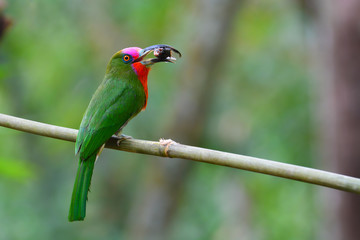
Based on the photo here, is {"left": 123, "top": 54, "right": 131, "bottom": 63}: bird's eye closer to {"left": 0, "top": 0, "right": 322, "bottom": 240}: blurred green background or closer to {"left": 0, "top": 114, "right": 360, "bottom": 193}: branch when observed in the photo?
{"left": 0, "top": 114, "right": 360, "bottom": 193}: branch

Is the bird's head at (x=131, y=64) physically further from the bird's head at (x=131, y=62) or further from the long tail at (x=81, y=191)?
the long tail at (x=81, y=191)

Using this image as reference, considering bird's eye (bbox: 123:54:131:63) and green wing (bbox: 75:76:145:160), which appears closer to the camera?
green wing (bbox: 75:76:145:160)

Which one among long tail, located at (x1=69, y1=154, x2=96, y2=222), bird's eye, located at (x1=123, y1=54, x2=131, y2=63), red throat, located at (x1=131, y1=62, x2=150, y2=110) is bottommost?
long tail, located at (x1=69, y1=154, x2=96, y2=222)

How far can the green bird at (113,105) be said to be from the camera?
2787mm

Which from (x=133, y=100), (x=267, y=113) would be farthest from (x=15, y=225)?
(x=133, y=100)

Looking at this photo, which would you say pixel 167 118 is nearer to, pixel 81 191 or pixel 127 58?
pixel 127 58

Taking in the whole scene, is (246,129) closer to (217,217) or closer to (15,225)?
(217,217)

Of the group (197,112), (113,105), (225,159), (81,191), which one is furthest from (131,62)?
(197,112)

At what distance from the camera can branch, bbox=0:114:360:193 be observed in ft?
6.54

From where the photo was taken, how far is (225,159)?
2168 mm

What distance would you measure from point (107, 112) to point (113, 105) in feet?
0.24

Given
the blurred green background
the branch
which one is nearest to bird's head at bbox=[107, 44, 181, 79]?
the branch

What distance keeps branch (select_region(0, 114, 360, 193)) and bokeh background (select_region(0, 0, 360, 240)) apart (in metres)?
2.96

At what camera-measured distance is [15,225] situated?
22.4 ft
